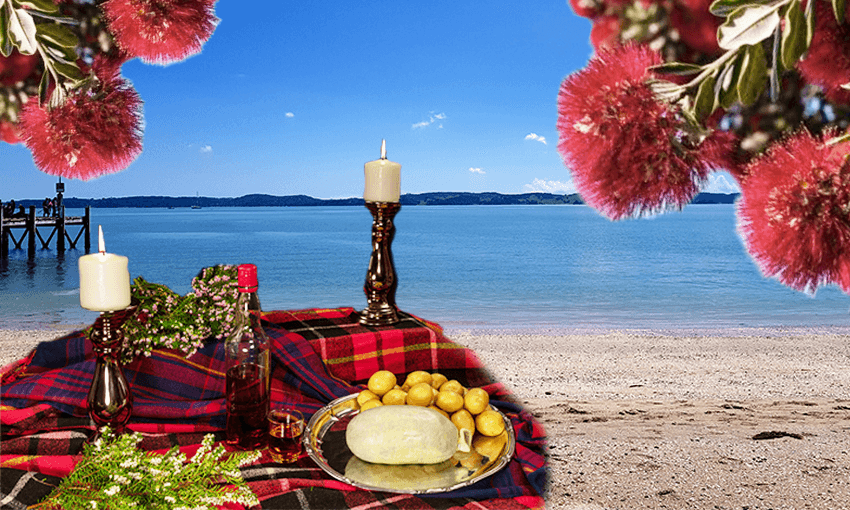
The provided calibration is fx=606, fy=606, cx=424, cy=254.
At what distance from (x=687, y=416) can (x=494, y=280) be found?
30.3 ft

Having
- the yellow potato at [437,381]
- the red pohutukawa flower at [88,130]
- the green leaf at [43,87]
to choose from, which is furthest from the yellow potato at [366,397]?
the green leaf at [43,87]

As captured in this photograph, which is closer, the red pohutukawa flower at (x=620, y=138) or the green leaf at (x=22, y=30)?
the red pohutukawa flower at (x=620, y=138)

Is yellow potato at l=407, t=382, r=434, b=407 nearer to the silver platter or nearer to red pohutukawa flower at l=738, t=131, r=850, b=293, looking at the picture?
the silver platter

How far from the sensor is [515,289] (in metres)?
11.2

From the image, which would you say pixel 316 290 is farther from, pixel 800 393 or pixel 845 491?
pixel 845 491

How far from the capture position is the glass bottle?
862 mm

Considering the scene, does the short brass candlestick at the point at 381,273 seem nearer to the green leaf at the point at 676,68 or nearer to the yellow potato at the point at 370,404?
the yellow potato at the point at 370,404

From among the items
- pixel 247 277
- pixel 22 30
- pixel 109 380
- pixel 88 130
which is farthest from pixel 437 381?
pixel 22 30

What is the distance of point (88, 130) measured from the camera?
715 millimetres

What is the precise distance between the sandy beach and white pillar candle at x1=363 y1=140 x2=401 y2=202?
89 centimetres

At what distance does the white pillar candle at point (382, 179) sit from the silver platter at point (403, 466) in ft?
1.33

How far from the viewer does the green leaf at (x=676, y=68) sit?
249mm

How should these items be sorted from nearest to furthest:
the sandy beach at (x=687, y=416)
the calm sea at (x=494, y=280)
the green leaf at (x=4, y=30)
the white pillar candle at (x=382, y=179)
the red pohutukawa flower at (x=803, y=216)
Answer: the red pohutukawa flower at (x=803, y=216)
the green leaf at (x=4, y=30)
the white pillar candle at (x=382, y=179)
the sandy beach at (x=687, y=416)
the calm sea at (x=494, y=280)

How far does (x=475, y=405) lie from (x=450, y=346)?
1.02 ft
